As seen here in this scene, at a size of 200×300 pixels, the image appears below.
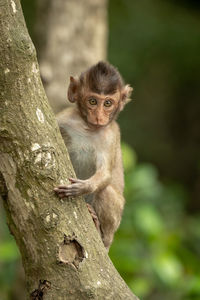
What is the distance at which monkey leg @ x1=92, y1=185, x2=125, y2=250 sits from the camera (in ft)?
15.6

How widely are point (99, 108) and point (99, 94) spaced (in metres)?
0.12

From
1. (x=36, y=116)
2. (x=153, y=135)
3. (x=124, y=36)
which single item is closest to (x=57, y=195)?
(x=36, y=116)

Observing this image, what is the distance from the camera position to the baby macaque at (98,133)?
15.5 ft

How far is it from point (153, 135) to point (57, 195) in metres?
10.1

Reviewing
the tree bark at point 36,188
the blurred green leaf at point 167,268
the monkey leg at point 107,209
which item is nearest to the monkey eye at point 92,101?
the monkey leg at point 107,209

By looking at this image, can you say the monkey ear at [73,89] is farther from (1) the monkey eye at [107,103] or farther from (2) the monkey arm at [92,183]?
A: (2) the monkey arm at [92,183]

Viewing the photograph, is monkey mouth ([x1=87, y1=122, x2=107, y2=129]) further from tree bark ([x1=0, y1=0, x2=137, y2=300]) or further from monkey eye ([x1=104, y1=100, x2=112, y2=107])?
tree bark ([x1=0, y1=0, x2=137, y2=300])

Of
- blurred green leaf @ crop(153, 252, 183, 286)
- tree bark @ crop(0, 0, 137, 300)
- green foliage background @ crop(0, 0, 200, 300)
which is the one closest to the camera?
tree bark @ crop(0, 0, 137, 300)

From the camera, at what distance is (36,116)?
3.20 meters

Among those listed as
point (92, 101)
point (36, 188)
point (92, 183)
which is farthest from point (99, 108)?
point (36, 188)

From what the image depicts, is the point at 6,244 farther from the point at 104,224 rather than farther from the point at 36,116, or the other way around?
the point at 36,116

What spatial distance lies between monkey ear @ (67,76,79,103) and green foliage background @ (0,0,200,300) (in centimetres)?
286

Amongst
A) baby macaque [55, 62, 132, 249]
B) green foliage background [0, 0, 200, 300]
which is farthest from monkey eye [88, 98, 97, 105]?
green foliage background [0, 0, 200, 300]

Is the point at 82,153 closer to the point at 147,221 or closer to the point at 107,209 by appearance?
the point at 107,209
